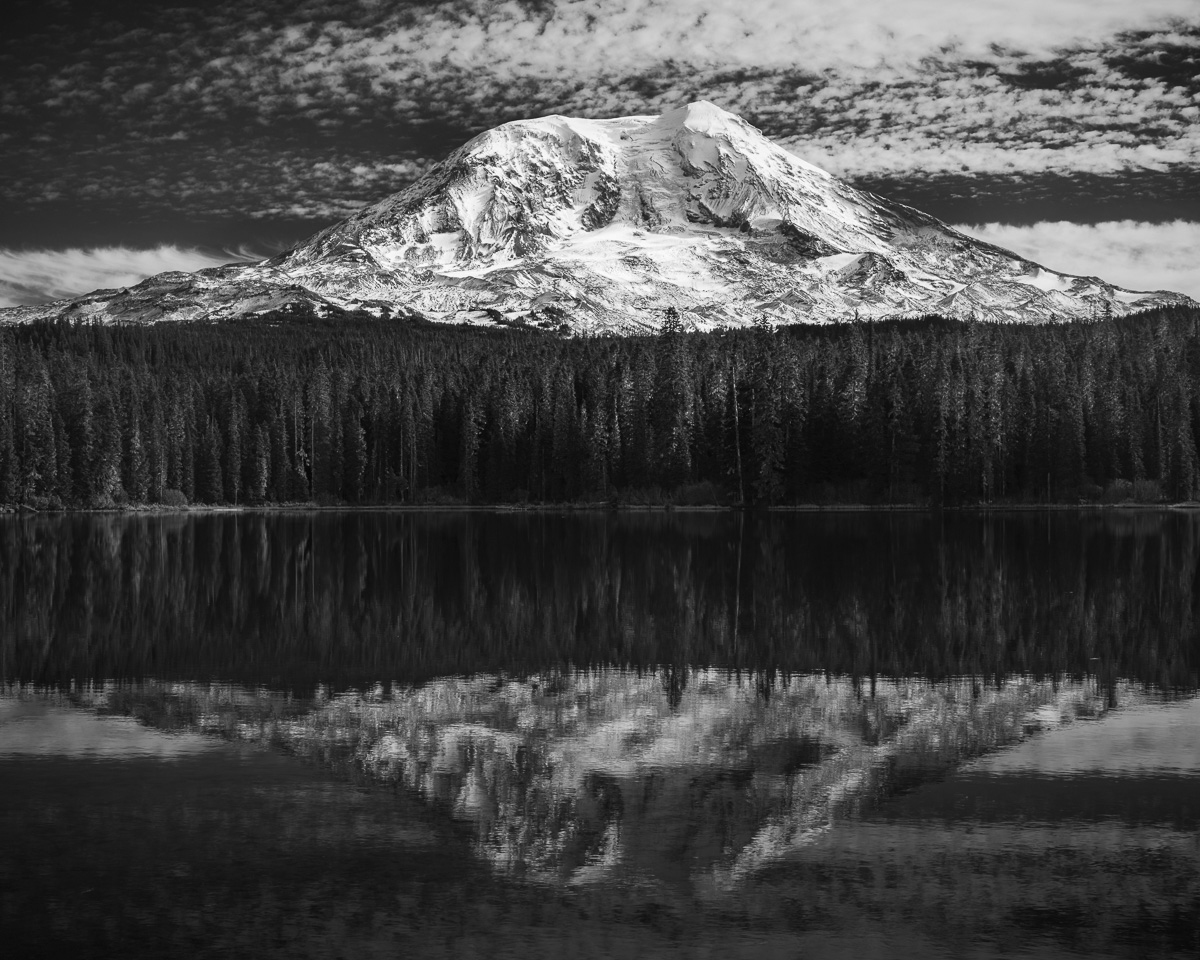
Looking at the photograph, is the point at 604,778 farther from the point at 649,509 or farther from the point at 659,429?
the point at 659,429

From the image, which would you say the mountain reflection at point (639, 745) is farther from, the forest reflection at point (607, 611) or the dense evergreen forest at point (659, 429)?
the dense evergreen forest at point (659, 429)

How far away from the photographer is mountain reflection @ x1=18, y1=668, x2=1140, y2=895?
12.2 metres

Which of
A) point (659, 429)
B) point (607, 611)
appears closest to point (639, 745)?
point (607, 611)

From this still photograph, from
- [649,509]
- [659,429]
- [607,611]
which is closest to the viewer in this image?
[607,611]

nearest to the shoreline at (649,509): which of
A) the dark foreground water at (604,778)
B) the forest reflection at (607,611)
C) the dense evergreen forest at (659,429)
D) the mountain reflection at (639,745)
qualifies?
the dense evergreen forest at (659,429)

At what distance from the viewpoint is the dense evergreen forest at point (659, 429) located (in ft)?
397

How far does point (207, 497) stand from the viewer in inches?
5915

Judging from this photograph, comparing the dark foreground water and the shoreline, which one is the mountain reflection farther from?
the shoreline

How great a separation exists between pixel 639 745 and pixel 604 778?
5.77 feet

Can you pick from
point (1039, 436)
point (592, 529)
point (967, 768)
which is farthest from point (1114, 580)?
point (1039, 436)

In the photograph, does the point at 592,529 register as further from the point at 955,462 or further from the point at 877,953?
the point at 877,953

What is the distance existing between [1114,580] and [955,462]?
82.0 metres

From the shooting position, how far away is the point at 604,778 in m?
14.4

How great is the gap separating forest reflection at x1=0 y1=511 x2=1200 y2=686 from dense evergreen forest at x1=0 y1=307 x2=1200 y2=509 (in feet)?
200
